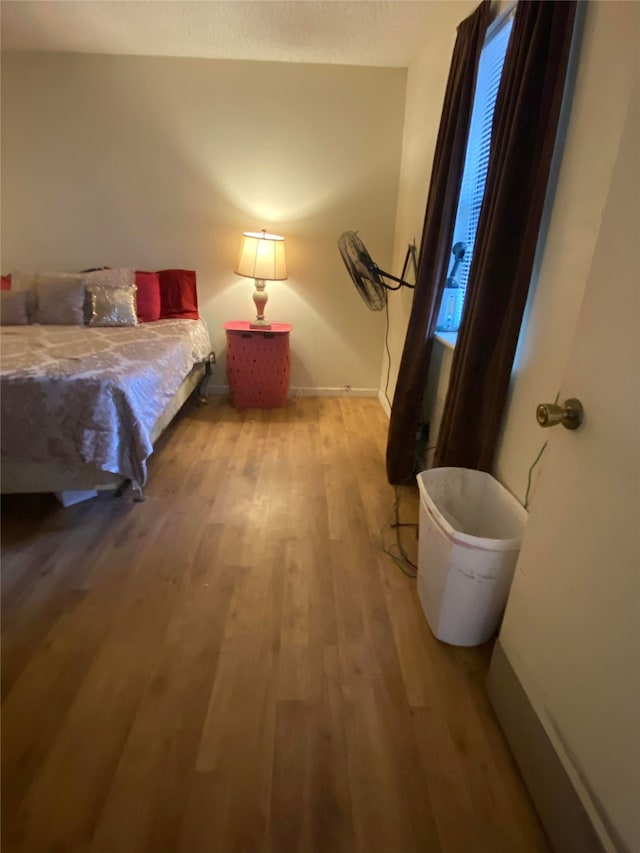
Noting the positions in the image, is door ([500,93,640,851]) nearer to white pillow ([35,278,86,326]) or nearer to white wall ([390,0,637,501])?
white wall ([390,0,637,501])

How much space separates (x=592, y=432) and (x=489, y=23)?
182 cm

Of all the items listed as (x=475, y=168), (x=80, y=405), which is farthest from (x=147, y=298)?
(x=475, y=168)

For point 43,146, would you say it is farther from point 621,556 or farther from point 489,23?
point 621,556

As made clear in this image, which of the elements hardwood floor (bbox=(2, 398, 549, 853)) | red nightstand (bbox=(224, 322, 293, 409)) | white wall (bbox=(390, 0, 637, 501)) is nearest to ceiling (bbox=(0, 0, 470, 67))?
white wall (bbox=(390, 0, 637, 501))

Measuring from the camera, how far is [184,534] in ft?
6.38

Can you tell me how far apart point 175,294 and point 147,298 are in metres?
0.24

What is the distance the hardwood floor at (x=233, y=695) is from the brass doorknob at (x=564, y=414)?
88 cm

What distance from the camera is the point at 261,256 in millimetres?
3150

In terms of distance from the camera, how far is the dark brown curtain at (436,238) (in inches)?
73.0

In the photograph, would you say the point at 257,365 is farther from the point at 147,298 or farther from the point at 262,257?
the point at 147,298

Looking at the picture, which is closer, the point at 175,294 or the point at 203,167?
the point at 203,167

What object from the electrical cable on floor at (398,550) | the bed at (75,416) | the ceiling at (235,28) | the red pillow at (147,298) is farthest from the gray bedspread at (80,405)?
the ceiling at (235,28)

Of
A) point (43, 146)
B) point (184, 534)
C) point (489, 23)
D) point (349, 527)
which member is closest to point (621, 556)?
point (349, 527)

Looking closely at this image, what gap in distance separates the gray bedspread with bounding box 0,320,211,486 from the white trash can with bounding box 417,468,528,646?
1.28 m
